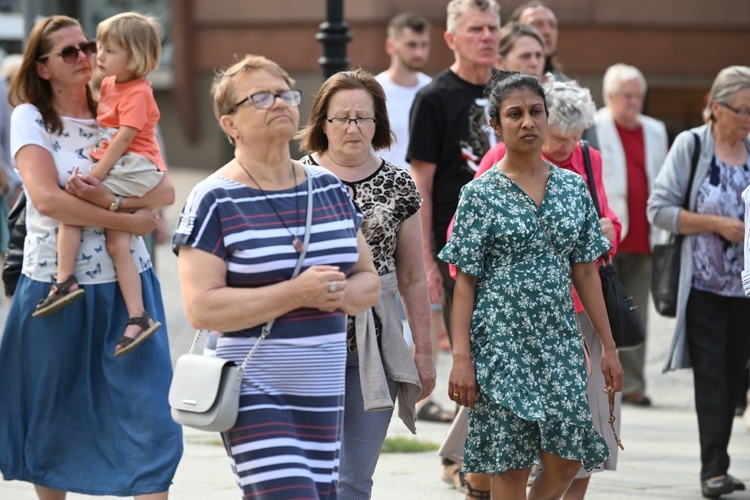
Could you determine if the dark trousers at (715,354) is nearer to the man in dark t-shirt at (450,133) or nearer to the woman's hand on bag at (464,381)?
the man in dark t-shirt at (450,133)

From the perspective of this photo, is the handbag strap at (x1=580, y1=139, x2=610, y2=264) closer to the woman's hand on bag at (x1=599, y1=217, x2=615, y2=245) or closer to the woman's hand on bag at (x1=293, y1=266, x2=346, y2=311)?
the woman's hand on bag at (x1=599, y1=217, x2=615, y2=245)

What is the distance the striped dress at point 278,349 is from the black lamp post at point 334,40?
3.63 m

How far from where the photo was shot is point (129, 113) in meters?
5.54

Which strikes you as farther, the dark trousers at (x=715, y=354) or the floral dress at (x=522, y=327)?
the dark trousers at (x=715, y=354)

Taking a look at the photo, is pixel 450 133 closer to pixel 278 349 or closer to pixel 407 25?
pixel 278 349

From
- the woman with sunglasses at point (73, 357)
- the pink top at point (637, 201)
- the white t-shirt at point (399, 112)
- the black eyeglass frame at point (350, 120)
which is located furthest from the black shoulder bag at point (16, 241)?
the pink top at point (637, 201)

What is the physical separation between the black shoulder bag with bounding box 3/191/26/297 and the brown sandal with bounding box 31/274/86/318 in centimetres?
31

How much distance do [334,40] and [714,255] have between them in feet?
8.08

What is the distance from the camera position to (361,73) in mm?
5176

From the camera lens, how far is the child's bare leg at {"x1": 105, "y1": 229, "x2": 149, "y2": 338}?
218 inches

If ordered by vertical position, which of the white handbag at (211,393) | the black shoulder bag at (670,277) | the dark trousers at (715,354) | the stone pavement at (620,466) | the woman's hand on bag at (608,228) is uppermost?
the woman's hand on bag at (608,228)

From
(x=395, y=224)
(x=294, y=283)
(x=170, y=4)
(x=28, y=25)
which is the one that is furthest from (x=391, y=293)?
(x=170, y=4)

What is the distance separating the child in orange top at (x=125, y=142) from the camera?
5.49m

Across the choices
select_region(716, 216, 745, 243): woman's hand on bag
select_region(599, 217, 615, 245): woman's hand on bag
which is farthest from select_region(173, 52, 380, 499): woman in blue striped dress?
select_region(716, 216, 745, 243): woman's hand on bag
